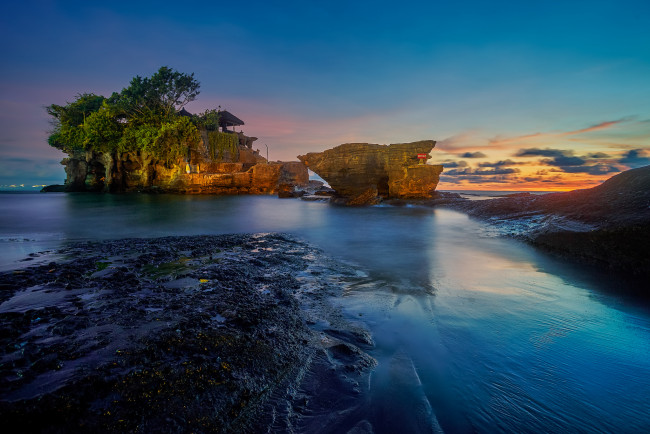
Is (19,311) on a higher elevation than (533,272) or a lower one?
higher

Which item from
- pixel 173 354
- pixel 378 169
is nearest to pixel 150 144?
pixel 378 169

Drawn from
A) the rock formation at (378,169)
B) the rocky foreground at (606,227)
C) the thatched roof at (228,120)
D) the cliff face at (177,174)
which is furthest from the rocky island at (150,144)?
the rocky foreground at (606,227)

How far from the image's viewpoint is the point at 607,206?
4.78 meters

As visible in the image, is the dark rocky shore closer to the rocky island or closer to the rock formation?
the rock formation

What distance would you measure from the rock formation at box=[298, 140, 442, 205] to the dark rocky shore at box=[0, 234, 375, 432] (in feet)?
50.9

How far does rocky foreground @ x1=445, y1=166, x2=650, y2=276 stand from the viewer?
3.89 metres

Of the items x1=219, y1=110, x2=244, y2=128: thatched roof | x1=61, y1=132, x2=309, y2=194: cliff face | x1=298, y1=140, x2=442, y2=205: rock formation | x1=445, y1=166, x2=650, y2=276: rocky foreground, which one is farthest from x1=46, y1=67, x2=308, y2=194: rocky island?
x1=445, y1=166, x2=650, y2=276: rocky foreground

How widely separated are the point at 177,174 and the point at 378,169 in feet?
81.5

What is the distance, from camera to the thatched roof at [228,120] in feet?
147

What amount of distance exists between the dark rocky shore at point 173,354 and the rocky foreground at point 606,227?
449cm

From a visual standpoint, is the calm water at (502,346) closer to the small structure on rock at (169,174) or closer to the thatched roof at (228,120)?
the small structure on rock at (169,174)

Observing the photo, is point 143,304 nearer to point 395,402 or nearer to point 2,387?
point 2,387

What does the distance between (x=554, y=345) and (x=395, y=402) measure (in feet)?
5.33

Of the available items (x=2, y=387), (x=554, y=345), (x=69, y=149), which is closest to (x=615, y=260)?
(x=554, y=345)
